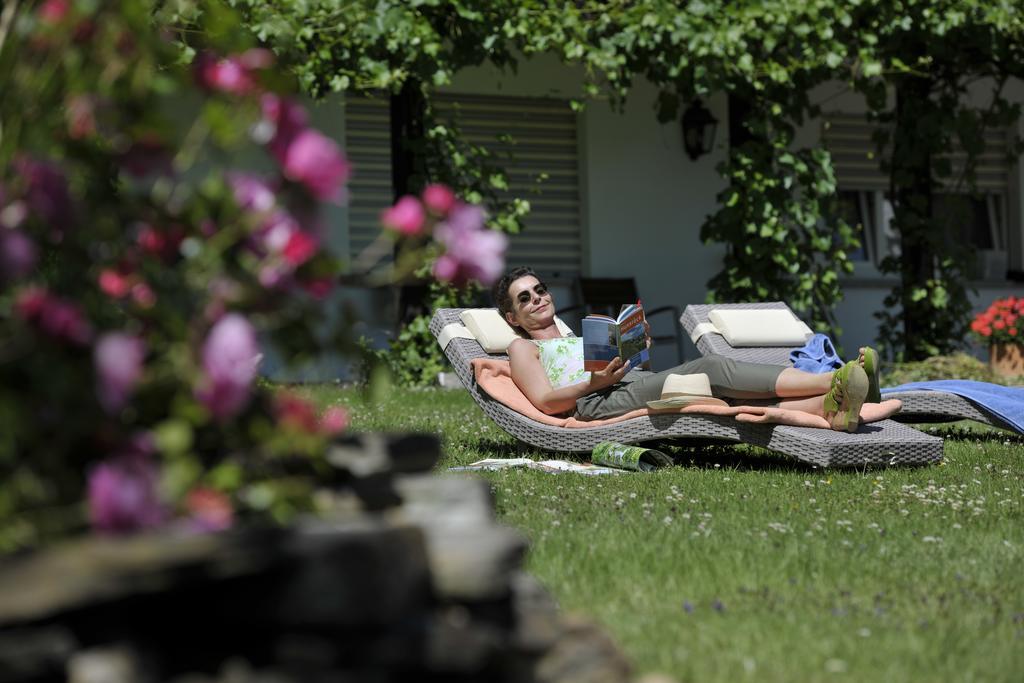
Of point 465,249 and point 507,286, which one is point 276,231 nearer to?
point 465,249

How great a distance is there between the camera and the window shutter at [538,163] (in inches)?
465

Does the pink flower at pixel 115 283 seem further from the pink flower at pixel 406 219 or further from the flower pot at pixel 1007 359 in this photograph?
the flower pot at pixel 1007 359

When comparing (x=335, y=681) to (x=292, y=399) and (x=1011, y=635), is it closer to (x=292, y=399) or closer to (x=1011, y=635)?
(x=292, y=399)

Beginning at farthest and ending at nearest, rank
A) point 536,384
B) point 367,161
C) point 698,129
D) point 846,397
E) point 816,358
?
point 698,129 → point 367,161 → point 816,358 → point 536,384 → point 846,397

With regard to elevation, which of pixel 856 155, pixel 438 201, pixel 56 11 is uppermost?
pixel 856 155

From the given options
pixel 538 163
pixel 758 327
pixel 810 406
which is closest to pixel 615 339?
pixel 810 406

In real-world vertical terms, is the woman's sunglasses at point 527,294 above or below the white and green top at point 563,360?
above

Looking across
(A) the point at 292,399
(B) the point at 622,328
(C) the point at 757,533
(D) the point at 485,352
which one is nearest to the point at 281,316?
(A) the point at 292,399

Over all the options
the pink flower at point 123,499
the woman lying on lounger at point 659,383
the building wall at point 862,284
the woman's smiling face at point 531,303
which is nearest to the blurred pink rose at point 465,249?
the pink flower at point 123,499

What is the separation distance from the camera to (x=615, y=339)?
548 centimetres

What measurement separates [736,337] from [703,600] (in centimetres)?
395

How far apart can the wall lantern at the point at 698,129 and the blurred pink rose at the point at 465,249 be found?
10194mm

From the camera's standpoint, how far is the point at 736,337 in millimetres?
6922

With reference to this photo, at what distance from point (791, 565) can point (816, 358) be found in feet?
9.53
